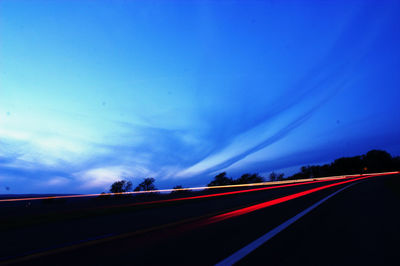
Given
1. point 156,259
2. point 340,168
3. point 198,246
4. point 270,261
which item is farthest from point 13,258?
point 340,168

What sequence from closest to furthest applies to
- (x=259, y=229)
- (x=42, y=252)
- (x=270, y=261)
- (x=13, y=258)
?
(x=270, y=261) < (x=13, y=258) < (x=42, y=252) < (x=259, y=229)

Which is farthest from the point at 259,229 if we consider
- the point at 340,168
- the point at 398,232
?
Result: the point at 340,168

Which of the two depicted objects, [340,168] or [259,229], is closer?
[259,229]

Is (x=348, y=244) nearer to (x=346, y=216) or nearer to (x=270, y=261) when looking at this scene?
(x=270, y=261)

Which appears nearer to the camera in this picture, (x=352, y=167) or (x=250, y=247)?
(x=250, y=247)

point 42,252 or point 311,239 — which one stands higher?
point 42,252

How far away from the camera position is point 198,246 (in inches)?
201

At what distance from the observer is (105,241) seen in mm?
5793

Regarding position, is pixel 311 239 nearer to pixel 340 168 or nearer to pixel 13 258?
pixel 13 258

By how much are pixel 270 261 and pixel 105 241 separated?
3.70m

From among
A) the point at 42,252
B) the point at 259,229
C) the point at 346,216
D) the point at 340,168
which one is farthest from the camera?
the point at 340,168

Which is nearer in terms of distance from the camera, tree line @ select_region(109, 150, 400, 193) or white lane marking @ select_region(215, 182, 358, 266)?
white lane marking @ select_region(215, 182, 358, 266)

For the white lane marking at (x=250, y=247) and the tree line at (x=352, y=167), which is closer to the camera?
the white lane marking at (x=250, y=247)

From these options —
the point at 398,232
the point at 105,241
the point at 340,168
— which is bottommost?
the point at 398,232
